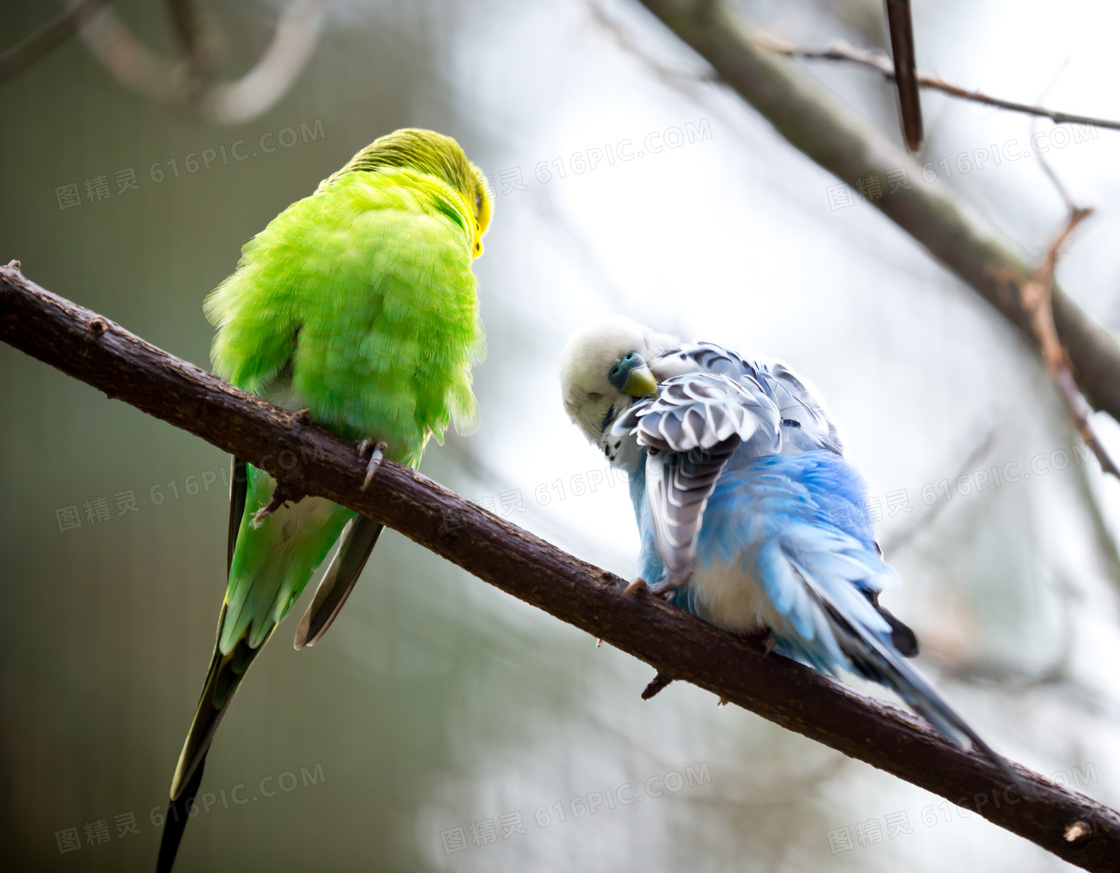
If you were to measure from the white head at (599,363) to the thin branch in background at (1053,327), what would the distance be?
94 centimetres

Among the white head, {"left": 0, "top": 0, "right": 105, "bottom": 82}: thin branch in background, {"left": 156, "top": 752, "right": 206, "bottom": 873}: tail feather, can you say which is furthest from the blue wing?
{"left": 0, "top": 0, "right": 105, "bottom": 82}: thin branch in background

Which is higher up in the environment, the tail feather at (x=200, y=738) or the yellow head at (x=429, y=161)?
the yellow head at (x=429, y=161)

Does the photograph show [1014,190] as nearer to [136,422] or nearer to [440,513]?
[440,513]

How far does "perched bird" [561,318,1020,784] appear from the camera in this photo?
5.05 feet

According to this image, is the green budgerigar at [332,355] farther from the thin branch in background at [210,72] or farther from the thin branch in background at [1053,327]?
the thin branch in background at [1053,327]

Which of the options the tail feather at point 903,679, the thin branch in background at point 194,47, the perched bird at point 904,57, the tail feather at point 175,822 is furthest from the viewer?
the thin branch in background at point 194,47

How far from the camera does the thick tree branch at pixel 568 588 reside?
1662 mm

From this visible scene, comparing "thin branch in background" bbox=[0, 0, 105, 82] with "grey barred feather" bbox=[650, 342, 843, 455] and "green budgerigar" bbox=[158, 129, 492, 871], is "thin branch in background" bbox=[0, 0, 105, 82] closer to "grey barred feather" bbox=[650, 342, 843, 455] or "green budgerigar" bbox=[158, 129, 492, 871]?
"green budgerigar" bbox=[158, 129, 492, 871]

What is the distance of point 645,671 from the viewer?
4520mm

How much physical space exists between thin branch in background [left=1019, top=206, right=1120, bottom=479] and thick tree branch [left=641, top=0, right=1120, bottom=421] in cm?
12

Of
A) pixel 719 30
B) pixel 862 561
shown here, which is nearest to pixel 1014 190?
pixel 719 30

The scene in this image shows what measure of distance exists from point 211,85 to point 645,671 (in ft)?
11.8

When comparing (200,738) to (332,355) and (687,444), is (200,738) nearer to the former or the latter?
(332,355)

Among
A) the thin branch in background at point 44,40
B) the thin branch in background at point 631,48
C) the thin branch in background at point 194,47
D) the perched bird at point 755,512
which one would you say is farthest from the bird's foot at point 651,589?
the thin branch in background at point 194,47
